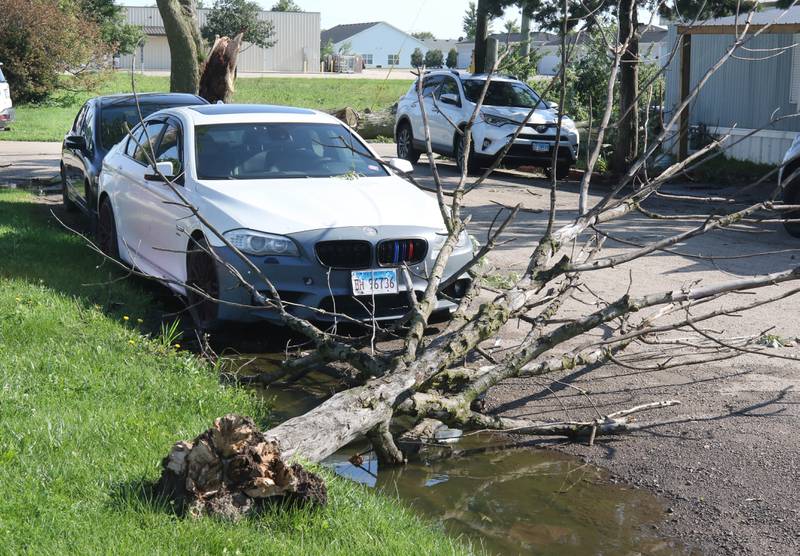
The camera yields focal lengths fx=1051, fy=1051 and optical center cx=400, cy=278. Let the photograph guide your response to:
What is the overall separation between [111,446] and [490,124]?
50.5 feet

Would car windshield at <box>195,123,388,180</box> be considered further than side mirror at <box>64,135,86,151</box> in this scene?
No

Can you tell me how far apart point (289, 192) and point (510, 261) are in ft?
12.2

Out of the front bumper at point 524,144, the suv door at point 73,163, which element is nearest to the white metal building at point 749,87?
the front bumper at point 524,144

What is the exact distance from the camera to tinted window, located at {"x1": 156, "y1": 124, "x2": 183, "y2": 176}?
29.3 ft

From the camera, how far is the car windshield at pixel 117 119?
1233cm

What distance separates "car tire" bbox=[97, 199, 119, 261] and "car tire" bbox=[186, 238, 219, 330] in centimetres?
208

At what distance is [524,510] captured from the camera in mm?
5137

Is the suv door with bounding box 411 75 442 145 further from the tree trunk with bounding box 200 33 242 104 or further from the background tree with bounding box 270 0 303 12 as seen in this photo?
the background tree with bounding box 270 0 303 12

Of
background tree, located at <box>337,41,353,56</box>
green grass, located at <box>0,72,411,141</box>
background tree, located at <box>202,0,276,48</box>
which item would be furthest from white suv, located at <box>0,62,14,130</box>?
background tree, located at <box>337,41,353,56</box>

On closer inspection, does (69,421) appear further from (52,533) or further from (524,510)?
(524,510)

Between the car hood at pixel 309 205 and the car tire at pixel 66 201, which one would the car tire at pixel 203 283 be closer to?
the car hood at pixel 309 205

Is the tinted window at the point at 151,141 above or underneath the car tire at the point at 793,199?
above

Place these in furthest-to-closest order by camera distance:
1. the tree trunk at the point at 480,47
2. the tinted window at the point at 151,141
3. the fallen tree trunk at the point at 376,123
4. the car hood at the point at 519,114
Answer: the fallen tree trunk at the point at 376,123 → the tree trunk at the point at 480,47 → the car hood at the point at 519,114 → the tinted window at the point at 151,141

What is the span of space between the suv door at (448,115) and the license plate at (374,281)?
13.2 meters
